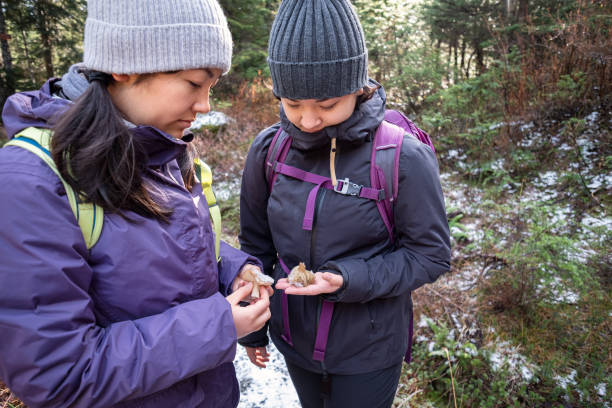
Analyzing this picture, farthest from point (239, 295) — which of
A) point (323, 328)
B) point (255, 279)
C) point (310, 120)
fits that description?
point (310, 120)

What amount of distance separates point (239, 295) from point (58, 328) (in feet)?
1.86

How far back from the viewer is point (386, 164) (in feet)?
5.25

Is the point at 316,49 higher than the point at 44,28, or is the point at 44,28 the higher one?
the point at 44,28

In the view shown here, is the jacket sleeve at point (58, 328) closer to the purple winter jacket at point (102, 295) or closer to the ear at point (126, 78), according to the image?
the purple winter jacket at point (102, 295)

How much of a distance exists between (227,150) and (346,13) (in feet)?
19.6

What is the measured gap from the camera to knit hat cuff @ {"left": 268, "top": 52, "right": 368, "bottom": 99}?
1521 mm

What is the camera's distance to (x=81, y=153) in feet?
3.34

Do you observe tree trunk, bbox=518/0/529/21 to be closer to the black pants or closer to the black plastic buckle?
the black plastic buckle

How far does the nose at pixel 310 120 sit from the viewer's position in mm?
1604

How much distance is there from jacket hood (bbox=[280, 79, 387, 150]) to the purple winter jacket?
58 cm

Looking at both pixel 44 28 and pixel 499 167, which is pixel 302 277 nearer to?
pixel 499 167

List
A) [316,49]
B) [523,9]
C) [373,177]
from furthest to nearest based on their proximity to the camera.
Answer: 1. [523,9]
2. [373,177]
3. [316,49]

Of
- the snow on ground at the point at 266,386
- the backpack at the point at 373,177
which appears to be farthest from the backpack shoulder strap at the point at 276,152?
the snow on ground at the point at 266,386

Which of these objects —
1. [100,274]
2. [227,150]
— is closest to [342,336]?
[100,274]
